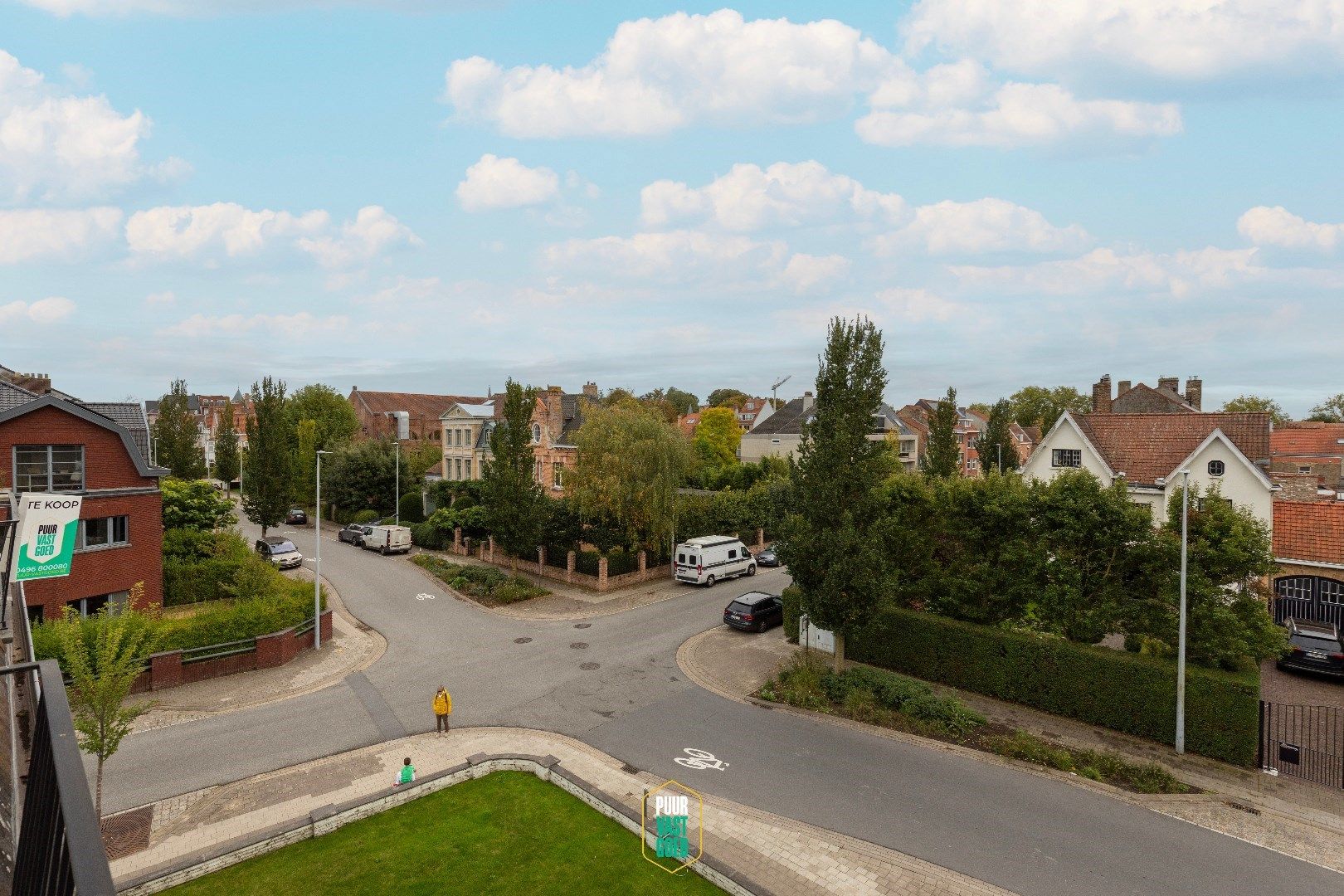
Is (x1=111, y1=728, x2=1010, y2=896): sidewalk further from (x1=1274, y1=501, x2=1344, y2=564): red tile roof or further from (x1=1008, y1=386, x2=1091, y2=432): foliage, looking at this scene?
(x1=1008, y1=386, x2=1091, y2=432): foliage

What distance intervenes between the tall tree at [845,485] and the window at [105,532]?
22262 mm

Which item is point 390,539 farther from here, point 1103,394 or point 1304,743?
point 1103,394

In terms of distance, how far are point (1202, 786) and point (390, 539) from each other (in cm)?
3599

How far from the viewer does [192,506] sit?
30203 mm

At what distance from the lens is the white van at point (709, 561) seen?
1249 inches

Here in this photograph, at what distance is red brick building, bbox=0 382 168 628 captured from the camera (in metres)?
21.7

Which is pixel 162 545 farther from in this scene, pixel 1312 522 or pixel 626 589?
pixel 1312 522

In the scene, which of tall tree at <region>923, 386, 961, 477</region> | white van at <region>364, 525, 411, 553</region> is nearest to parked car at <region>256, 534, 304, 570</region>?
white van at <region>364, 525, 411, 553</region>

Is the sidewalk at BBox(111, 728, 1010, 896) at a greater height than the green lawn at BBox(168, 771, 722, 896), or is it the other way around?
the green lawn at BBox(168, 771, 722, 896)

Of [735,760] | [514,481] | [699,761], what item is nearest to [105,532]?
[514,481]

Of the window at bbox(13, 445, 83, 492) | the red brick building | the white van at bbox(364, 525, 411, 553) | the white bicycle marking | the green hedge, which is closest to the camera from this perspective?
the white bicycle marking

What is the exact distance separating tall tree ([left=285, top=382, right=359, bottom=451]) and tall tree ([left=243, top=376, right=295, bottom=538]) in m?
24.0

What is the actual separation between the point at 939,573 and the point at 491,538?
2345 cm

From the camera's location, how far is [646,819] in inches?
495
